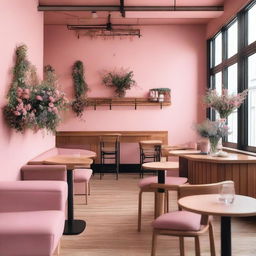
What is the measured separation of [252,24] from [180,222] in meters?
4.28

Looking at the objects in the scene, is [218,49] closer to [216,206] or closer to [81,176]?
[81,176]

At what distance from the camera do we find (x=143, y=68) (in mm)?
8695

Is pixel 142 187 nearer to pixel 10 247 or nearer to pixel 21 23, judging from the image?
pixel 10 247

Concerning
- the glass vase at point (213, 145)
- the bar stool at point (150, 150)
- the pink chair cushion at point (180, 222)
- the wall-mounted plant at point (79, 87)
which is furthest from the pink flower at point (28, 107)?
the wall-mounted plant at point (79, 87)

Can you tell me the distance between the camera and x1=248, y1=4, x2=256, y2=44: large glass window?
562 centimetres

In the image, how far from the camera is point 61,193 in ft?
10.3

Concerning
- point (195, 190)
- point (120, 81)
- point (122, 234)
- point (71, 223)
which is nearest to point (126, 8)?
point (120, 81)

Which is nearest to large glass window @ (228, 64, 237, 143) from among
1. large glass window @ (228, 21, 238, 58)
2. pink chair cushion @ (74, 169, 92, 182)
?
large glass window @ (228, 21, 238, 58)

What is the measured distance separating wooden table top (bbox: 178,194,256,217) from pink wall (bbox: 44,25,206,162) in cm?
618

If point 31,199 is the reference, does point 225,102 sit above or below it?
above

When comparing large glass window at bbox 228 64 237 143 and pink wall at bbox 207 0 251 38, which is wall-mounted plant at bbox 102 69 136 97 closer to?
pink wall at bbox 207 0 251 38

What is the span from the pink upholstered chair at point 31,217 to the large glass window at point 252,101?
12.0 ft

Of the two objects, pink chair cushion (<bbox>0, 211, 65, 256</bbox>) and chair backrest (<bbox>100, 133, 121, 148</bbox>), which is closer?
pink chair cushion (<bbox>0, 211, 65, 256</bbox>)

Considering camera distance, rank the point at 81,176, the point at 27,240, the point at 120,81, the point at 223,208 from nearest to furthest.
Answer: the point at 223,208, the point at 27,240, the point at 81,176, the point at 120,81
